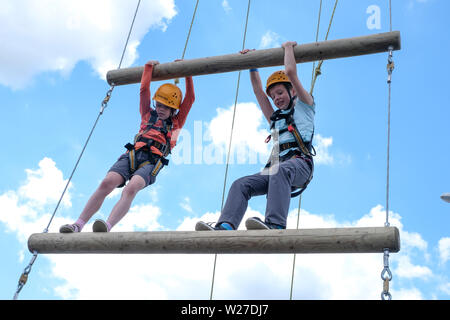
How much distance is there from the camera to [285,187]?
13.8 feet

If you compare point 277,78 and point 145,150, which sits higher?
point 277,78

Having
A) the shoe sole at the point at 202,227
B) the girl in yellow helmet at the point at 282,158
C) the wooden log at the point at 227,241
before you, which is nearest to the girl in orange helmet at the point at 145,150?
the wooden log at the point at 227,241

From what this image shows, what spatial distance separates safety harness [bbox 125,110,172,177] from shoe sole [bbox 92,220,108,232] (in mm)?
860

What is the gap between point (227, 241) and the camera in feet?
12.8

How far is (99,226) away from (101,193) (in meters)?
0.64

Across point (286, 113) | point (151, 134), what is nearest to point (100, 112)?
point (151, 134)

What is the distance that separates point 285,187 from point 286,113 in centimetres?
81

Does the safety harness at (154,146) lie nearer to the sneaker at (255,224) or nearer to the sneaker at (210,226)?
the sneaker at (210,226)

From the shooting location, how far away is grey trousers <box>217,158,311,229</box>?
4129 millimetres

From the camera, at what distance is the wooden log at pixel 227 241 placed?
3.65 m

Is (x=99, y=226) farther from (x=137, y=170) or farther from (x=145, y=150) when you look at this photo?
(x=145, y=150)

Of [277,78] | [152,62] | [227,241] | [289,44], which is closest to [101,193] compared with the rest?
[152,62]
